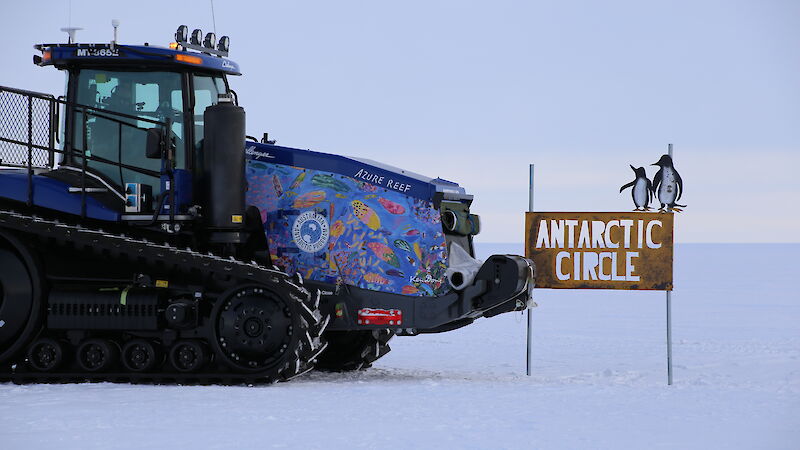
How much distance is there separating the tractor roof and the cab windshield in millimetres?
143

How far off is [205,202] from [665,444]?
6.02m

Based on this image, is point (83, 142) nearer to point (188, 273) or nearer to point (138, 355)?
point (188, 273)

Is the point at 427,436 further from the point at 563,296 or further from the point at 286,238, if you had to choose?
the point at 563,296

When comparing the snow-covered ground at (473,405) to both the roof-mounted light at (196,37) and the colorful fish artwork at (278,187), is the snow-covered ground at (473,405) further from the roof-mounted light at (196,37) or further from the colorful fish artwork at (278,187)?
the roof-mounted light at (196,37)

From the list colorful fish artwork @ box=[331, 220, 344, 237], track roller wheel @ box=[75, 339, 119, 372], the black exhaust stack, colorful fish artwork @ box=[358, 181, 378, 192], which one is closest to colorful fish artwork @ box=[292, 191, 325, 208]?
colorful fish artwork @ box=[331, 220, 344, 237]

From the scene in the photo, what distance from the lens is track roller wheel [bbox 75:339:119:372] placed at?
12.5 meters

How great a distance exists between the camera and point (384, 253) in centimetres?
1287

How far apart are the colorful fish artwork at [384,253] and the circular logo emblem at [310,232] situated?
Answer: 1.88 ft

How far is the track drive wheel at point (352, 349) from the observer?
14.4 m

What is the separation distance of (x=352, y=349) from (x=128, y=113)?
412 centimetres

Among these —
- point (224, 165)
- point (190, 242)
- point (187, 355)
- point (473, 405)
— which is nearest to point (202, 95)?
point (224, 165)

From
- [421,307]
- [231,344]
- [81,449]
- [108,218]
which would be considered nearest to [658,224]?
[421,307]

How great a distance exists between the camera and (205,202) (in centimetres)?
1274

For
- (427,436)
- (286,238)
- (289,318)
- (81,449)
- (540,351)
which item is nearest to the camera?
(81,449)
